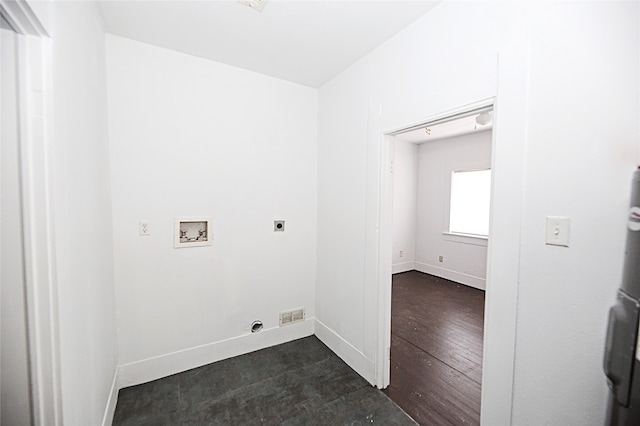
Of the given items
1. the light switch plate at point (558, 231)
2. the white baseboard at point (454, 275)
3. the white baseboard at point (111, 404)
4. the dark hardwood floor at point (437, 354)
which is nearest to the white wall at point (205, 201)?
the white baseboard at point (111, 404)

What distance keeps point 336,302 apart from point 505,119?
1988mm

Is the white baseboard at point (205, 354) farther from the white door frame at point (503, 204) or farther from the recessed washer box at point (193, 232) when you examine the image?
the white door frame at point (503, 204)

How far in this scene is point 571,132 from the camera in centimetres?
106

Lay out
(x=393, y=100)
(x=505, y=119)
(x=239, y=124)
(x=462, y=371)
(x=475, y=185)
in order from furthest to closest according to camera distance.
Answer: (x=475, y=185) → (x=239, y=124) → (x=462, y=371) → (x=393, y=100) → (x=505, y=119)

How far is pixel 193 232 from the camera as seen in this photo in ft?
7.29

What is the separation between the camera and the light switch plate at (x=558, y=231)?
3.55 feet

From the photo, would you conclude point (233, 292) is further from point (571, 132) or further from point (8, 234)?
point (571, 132)

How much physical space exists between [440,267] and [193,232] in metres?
4.44

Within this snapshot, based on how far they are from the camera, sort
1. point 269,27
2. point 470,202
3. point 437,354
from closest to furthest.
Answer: point 269,27
point 437,354
point 470,202

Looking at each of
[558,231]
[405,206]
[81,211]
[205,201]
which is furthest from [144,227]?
[405,206]

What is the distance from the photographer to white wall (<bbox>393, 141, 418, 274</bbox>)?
509cm

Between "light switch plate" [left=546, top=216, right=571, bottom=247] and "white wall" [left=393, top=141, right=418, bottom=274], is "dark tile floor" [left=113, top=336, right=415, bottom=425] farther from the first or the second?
"white wall" [left=393, top=141, right=418, bottom=274]

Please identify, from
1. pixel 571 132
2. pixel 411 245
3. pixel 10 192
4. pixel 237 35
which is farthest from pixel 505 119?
pixel 411 245

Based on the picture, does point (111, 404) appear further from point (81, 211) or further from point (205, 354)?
point (81, 211)
